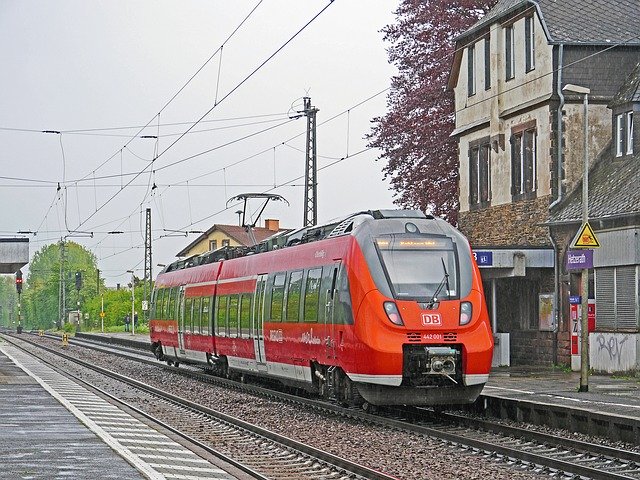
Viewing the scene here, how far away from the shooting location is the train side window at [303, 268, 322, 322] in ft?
72.2

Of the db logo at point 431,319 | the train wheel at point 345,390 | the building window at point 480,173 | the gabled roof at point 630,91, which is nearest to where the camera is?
the db logo at point 431,319

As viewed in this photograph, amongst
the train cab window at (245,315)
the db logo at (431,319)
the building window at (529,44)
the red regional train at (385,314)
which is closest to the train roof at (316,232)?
the red regional train at (385,314)

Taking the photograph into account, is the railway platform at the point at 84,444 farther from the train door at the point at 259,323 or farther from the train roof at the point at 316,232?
the train roof at the point at 316,232

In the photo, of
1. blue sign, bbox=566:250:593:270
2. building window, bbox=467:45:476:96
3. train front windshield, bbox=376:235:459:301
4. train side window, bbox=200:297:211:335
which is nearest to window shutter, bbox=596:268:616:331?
blue sign, bbox=566:250:593:270

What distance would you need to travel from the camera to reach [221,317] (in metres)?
31.1

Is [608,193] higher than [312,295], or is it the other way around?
[608,193]

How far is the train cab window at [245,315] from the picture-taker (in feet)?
90.8

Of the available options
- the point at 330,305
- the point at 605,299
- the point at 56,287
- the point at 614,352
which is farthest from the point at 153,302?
the point at 56,287

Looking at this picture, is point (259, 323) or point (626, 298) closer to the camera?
point (259, 323)

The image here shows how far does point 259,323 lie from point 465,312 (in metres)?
7.69

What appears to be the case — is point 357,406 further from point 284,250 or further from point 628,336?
point 628,336

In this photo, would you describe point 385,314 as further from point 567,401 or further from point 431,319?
point 567,401

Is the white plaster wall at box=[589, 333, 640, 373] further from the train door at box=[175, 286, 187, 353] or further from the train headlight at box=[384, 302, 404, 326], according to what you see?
the train door at box=[175, 286, 187, 353]

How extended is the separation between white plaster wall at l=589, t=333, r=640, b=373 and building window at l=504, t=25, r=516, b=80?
341 inches
